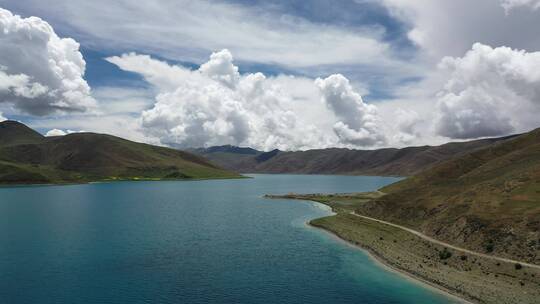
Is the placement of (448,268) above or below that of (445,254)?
Result: below

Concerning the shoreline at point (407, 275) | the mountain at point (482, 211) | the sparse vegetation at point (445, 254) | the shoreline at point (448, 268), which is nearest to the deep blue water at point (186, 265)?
the shoreline at point (407, 275)

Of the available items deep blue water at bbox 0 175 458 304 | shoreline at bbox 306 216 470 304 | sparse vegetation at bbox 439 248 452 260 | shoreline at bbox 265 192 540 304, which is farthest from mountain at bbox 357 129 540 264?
deep blue water at bbox 0 175 458 304

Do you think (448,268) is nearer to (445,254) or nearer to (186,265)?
(445,254)

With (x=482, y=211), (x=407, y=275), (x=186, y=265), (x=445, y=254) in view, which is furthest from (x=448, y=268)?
(x=186, y=265)

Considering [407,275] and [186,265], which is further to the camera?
[186,265]

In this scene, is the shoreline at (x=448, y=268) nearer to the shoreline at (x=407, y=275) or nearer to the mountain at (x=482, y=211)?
the shoreline at (x=407, y=275)

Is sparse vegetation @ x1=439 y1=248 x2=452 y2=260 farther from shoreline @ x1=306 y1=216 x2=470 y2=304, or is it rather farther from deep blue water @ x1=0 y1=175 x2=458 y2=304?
deep blue water @ x1=0 y1=175 x2=458 y2=304

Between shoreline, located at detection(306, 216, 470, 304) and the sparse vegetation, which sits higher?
the sparse vegetation

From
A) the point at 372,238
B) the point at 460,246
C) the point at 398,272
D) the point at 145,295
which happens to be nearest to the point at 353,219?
the point at 372,238
